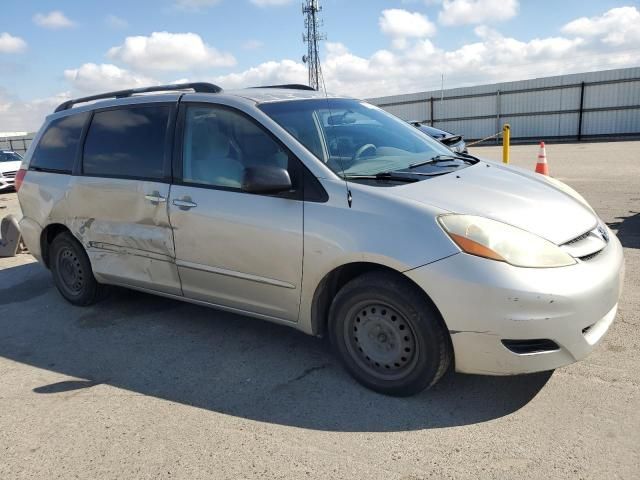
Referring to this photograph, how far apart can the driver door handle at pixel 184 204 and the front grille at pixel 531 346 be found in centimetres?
221

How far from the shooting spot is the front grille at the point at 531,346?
2736 mm

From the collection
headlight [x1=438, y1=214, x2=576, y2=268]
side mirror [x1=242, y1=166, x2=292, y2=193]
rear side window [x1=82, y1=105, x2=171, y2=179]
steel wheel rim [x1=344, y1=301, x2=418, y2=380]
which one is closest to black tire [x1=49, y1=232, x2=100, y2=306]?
rear side window [x1=82, y1=105, x2=171, y2=179]

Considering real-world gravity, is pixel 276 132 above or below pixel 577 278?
above

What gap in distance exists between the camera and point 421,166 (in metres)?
3.63

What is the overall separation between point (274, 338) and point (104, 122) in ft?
7.72

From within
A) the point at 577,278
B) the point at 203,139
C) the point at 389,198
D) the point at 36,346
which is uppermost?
the point at 203,139

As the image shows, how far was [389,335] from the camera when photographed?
310 cm

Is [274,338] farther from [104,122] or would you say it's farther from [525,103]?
[525,103]

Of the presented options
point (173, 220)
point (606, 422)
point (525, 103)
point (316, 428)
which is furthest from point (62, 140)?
point (525, 103)

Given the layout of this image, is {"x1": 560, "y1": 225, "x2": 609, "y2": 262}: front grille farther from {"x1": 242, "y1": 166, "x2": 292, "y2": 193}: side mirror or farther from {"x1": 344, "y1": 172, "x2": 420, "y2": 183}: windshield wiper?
{"x1": 242, "y1": 166, "x2": 292, "y2": 193}: side mirror

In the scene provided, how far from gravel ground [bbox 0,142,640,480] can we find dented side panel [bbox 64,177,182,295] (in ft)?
1.67

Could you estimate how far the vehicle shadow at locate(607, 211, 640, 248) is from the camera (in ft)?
19.3

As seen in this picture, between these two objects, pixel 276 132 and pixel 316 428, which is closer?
pixel 316 428

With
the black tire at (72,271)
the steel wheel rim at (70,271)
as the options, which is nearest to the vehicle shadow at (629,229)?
the black tire at (72,271)
